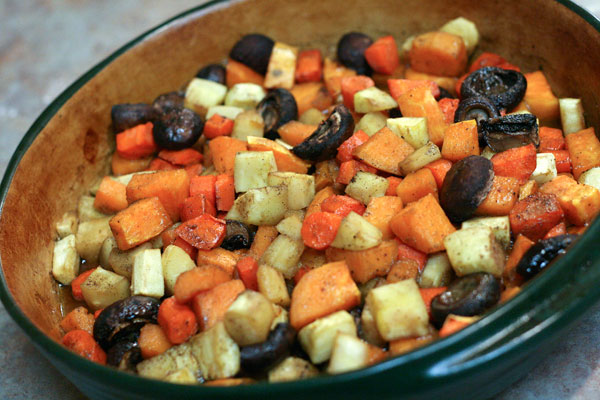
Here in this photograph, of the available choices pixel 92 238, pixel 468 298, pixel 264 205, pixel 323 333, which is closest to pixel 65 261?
pixel 92 238

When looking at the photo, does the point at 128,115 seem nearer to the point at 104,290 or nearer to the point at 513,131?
the point at 104,290

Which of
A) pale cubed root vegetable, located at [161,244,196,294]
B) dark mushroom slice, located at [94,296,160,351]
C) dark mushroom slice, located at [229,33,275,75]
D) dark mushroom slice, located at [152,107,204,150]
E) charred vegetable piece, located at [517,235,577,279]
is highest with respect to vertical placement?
dark mushroom slice, located at [229,33,275,75]

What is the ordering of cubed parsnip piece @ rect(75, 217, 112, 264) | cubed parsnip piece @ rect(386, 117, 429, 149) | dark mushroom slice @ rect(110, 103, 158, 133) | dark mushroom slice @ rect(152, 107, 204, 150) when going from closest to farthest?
cubed parsnip piece @ rect(386, 117, 429, 149)
cubed parsnip piece @ rect(75, 217, 112, 264)
dark mushroom slice @ rect(152, 107, 204, 150)
dark mushroom slice @ rect(110, 103, 158, 133)

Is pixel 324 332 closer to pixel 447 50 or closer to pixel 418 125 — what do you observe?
pixel 418 125

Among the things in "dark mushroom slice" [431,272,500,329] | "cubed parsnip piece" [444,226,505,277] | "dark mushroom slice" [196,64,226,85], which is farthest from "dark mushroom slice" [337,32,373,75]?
"dark mushroom slice" [431,272,500,329]

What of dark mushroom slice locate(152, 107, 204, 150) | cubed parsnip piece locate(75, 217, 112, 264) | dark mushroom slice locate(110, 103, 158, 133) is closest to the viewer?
cubed parsnip piece locate(75, 217, 112, 264)

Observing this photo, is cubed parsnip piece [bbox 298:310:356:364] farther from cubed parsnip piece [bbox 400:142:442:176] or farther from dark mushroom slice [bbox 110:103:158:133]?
dark mushroom slice [bbox 110:103:158:133]

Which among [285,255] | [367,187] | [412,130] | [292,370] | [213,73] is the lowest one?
[292,370]
